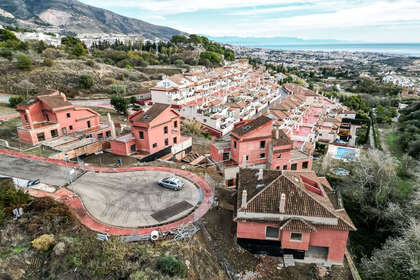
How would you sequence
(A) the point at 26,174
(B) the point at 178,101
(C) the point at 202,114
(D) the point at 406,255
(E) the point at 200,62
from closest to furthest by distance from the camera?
1. (D) the point at 406,255
2. (A) the point at 26,174
3. (C) the point at 202,114
4. (B) the point at 178,101
5. (E) the point at 200,62

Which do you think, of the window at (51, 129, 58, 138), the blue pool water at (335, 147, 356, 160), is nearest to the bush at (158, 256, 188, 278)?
the window at (51, 129, 58, 138)

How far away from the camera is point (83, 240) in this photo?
61.4ft

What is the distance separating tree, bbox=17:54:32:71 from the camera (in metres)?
75.3

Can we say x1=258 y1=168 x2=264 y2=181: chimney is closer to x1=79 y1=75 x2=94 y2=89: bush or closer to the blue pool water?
the blue pool water

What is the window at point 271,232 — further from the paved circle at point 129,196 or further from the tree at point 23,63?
the tree at point 23,63

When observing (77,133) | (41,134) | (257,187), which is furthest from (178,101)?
(257,187)

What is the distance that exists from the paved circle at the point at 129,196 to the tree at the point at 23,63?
67199 mm

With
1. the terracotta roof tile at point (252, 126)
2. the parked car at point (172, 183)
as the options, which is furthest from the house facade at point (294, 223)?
the terracotta roof tile at point (252, 126)

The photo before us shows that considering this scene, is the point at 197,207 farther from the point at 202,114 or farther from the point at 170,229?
the point at 202,114

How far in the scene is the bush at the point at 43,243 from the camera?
58.8ft

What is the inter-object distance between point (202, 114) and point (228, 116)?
23.6 feet

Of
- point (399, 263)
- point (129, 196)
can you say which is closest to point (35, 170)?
point (129, 196)

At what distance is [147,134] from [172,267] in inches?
868

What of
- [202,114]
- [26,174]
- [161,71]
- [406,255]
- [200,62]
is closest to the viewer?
[406,255]
